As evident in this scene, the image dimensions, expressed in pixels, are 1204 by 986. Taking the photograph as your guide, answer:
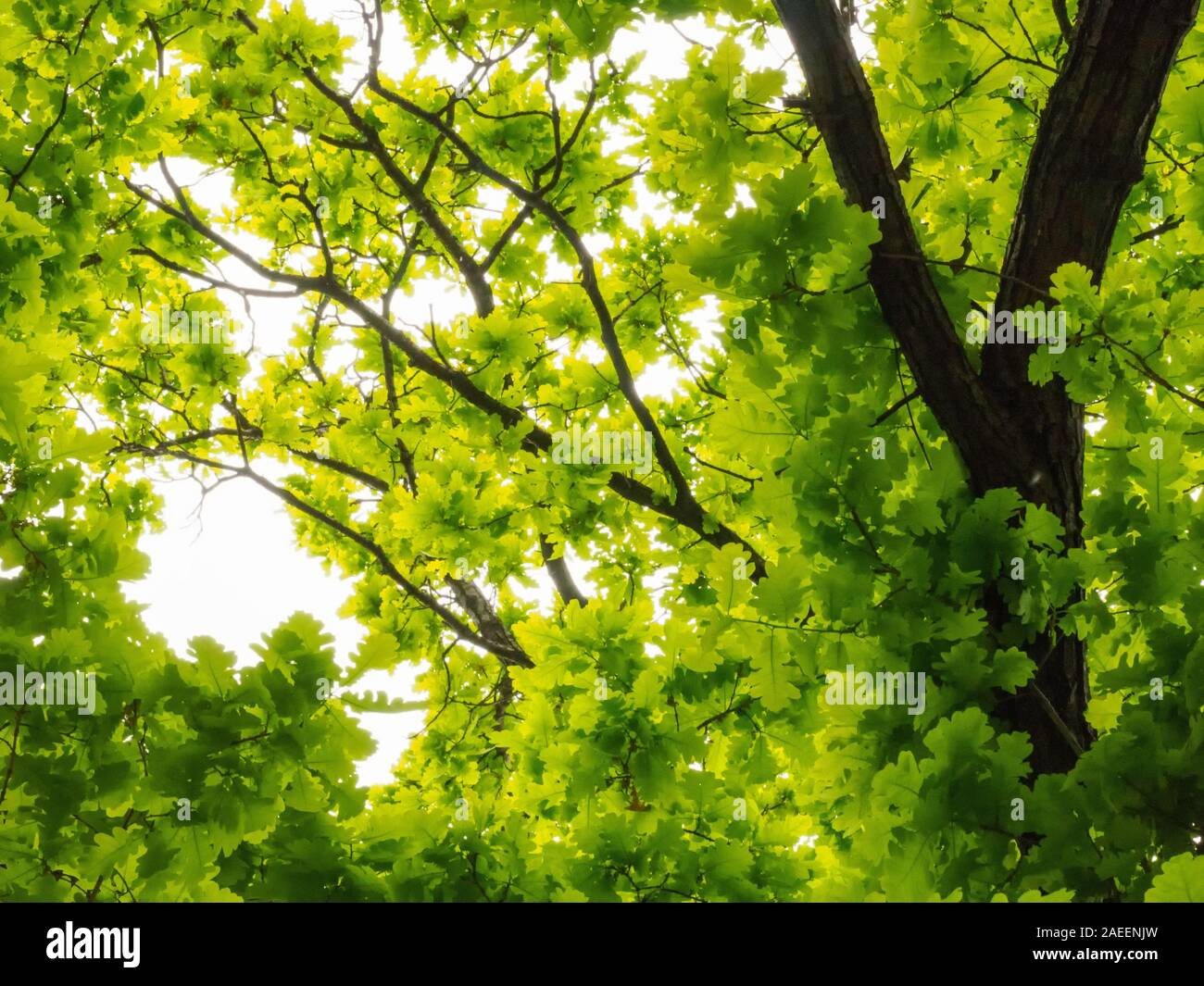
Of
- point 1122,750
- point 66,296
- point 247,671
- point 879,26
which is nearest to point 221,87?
point 66,296

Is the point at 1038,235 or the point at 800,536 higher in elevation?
the point at 1038,235

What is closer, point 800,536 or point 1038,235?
point 800,536

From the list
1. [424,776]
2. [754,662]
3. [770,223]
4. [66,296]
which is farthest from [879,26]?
[424,776]

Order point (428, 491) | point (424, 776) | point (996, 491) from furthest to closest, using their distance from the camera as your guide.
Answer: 1. point (424, 776)
2. point (428, 491)
3. point (996, 491)

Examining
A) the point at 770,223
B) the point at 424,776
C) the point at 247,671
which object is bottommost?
the point at 424,776

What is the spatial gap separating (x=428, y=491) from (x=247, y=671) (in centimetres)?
218

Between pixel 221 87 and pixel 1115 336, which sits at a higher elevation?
pixel 221 87

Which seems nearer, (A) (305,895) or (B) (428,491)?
(A) (305,895)

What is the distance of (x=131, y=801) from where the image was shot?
1964 millimetres

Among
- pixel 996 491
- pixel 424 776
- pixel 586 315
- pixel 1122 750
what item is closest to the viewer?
pixel 1122 750

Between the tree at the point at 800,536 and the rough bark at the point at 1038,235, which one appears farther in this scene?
the rough bark at the point at 1038,235

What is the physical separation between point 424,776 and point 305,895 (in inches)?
152

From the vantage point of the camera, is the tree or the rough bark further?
the rough bark

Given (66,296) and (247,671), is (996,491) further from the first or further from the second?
(66,296)
